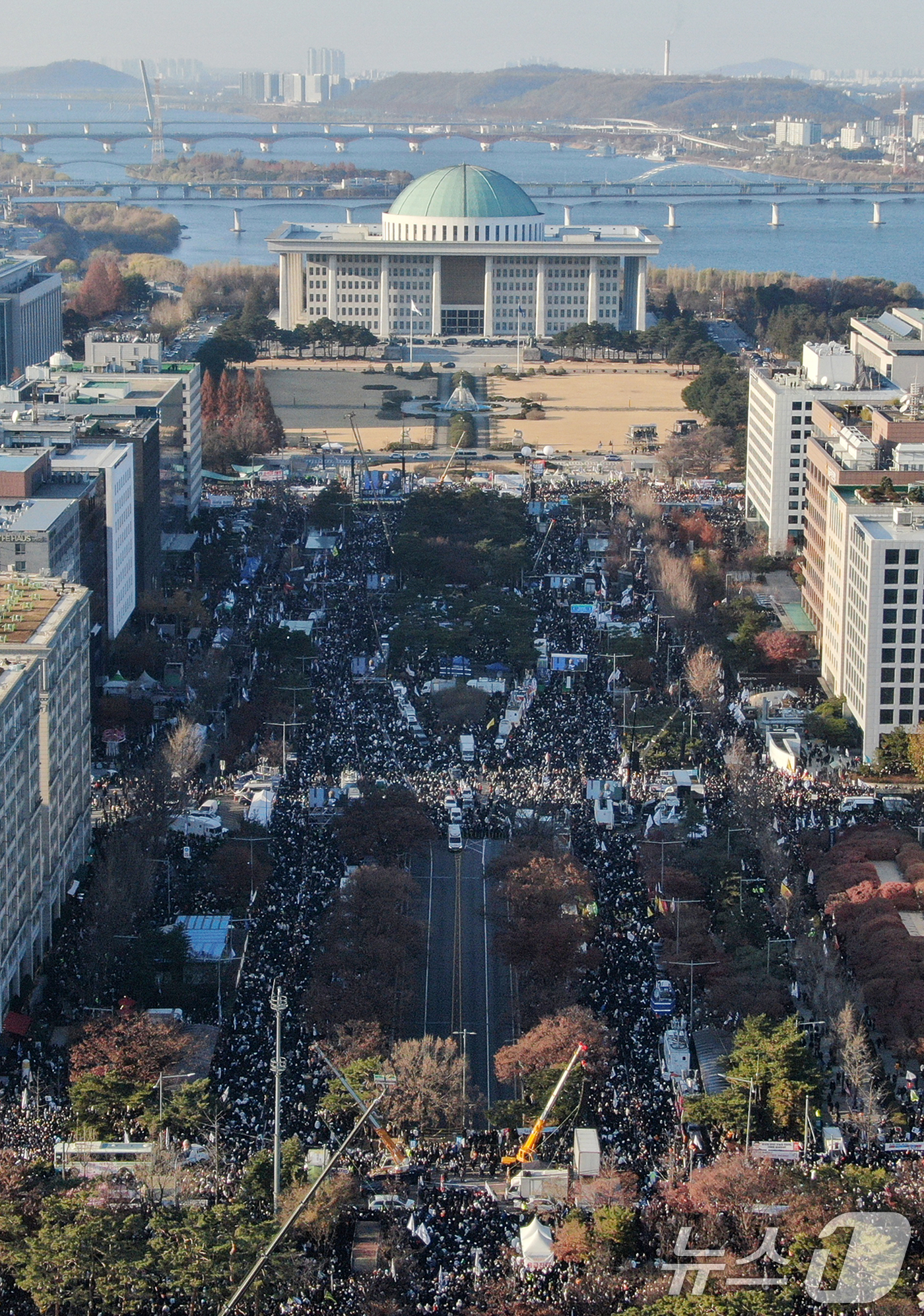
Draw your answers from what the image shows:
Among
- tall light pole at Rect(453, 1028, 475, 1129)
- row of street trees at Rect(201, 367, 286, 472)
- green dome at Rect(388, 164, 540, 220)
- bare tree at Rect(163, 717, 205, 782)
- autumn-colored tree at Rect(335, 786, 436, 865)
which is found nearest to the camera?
tall light pole at Rect(453, 1028, 475, 1129)

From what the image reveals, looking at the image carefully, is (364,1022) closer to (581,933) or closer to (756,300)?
(581,933)

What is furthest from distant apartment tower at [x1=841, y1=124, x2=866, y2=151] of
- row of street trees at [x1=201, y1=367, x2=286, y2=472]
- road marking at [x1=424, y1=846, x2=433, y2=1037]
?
road marking at [x1=424, y1=846, x2=433, y2=1037]

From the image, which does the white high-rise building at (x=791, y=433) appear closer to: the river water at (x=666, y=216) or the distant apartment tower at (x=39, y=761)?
the distant apartment tower at (x=39, y=761)

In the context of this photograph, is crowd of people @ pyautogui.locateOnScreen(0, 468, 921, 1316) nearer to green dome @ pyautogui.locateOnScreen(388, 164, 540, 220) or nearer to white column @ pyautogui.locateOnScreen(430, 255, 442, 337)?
white column @ pyautogui.locateOnScreen(430, 255, 442, 337)

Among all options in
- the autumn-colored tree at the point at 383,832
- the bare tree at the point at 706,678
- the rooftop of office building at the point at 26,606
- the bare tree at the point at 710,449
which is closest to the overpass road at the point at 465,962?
the autumn-colored tree at the point at 383,832

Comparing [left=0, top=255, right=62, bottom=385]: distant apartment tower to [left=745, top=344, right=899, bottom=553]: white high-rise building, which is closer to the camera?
[left=745, top=344, right=899, bottom=553]: white high-rise building

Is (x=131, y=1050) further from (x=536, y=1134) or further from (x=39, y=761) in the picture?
(x=39, y=761)

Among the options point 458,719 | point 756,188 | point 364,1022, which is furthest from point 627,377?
point 756,188
